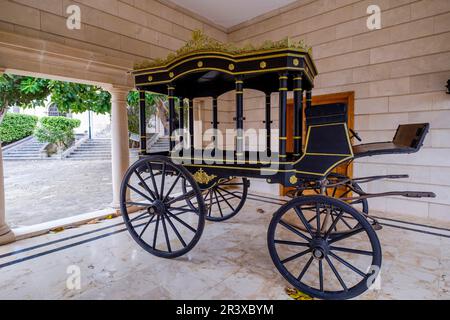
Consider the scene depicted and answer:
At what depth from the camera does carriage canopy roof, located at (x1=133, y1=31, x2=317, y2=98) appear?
185cm

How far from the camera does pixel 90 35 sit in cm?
328

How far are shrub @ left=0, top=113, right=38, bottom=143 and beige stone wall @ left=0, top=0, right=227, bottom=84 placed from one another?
12.8 meters

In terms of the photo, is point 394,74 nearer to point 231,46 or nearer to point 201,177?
point 231,46

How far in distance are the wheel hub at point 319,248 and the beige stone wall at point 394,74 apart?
2493 mm

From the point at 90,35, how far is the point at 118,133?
129 cm

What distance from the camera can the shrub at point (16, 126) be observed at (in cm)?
1264

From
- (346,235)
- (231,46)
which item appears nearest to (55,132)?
(231,46)

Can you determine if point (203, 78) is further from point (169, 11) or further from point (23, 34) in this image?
point (169, 11)

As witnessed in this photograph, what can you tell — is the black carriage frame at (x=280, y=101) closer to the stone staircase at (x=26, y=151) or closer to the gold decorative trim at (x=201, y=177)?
the gold decorative trim at (x=201, y=177)

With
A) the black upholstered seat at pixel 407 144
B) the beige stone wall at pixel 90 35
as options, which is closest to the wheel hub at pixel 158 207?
the black upholstered seat at pixel 407 144

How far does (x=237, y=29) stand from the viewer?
5258 mm
